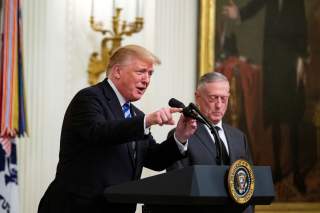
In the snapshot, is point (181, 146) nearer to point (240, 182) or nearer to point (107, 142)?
point (107, 142)

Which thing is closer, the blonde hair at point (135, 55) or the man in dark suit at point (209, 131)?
the blonde hair at point (135, 55)

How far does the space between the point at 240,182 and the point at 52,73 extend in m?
3.61

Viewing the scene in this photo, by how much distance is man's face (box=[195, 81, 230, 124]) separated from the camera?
4676 millimetres

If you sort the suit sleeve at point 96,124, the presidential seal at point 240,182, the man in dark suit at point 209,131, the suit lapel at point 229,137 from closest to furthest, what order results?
the presidential seal at point 240,182, the suit sleeve at point 96,124, the man in dark suit at point 209,131, the suit lapel at point 229,137

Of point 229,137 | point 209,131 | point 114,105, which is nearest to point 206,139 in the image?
point 209,131

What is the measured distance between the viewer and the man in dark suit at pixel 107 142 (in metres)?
3.41

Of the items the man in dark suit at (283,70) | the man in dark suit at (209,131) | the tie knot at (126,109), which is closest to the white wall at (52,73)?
the man in dark suit at (283,70)

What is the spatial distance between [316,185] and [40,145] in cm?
300

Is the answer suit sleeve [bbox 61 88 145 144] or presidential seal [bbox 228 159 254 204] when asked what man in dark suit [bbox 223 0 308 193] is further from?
presidential seal [bbox 228 159 254 204]

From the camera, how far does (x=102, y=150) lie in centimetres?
356

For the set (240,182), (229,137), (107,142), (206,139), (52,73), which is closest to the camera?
(240,182)

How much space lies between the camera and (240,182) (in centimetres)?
312

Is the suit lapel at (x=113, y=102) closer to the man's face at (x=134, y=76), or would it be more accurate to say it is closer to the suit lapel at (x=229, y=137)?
the man's face at (x=134, y=76)

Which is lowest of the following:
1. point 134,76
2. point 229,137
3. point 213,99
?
point 229,137
